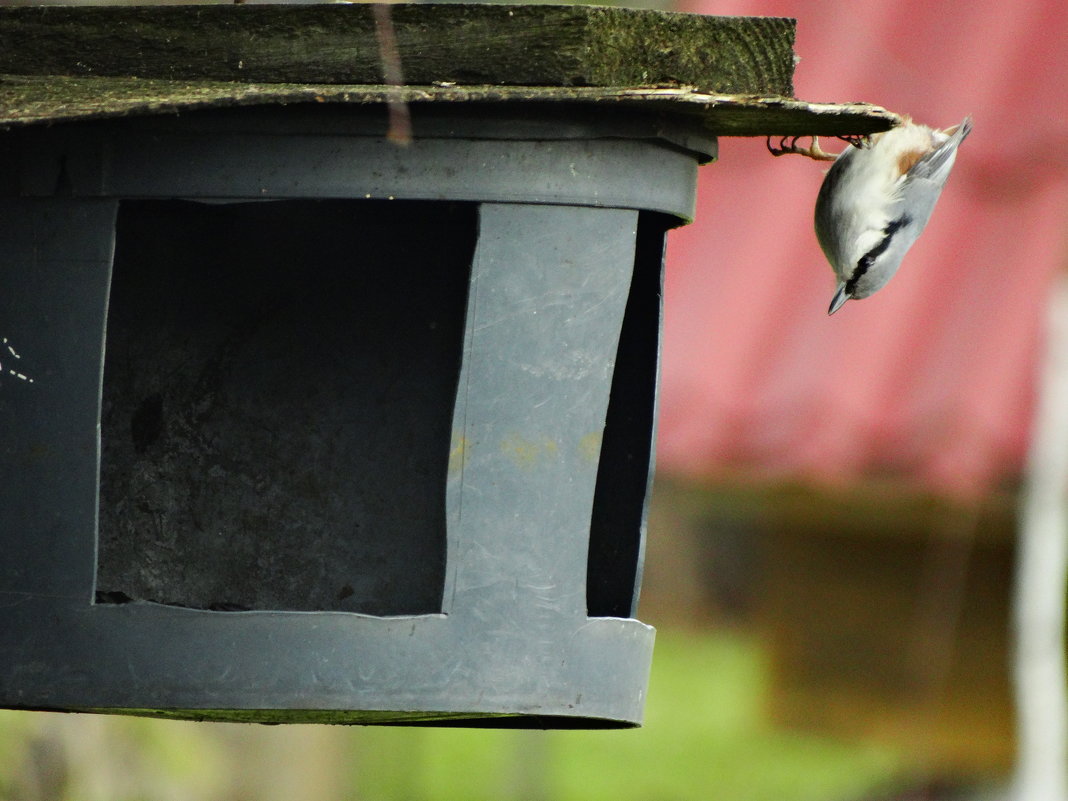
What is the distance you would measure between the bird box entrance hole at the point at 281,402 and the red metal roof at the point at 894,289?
1679 mm

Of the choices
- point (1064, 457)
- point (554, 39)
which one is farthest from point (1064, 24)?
point (554, 39)

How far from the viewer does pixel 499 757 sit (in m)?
9.34

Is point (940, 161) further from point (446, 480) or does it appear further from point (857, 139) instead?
point (446, 480)

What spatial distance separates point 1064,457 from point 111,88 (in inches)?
88.6

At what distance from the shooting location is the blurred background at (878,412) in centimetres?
356

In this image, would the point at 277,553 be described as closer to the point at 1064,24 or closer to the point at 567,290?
the point at 567,290

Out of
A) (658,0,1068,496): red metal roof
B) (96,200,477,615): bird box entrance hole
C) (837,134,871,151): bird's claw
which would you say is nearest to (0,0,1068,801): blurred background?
(658,0,1068,496): red metal roof

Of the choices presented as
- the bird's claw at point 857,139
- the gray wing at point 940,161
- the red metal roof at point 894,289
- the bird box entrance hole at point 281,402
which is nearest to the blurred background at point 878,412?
the red metal roof at point 894,289

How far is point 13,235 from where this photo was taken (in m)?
1.63

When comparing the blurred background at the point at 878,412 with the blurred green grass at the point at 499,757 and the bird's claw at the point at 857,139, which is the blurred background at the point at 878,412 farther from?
the bird's claw at the point at 857,139

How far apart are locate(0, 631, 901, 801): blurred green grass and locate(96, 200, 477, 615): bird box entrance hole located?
1.22 metres

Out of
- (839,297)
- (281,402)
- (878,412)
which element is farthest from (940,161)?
(281,402)

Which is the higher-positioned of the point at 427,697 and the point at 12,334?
the point at 12,334

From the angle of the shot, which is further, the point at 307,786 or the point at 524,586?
the point at 307,786
